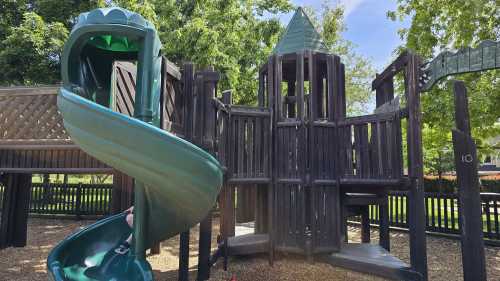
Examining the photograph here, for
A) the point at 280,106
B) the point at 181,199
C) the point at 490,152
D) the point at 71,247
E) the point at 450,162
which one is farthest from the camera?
the point at 450,162

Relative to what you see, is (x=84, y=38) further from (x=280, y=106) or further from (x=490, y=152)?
(x=490, y=152)

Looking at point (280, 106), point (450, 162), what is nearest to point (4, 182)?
point (280, 106)

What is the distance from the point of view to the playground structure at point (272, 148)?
3.60 m

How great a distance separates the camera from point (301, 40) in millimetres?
6301

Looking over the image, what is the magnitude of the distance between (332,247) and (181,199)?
319cm

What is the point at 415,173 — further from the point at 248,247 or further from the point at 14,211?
the point at 14,211

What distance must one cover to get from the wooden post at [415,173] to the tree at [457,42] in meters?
6.53

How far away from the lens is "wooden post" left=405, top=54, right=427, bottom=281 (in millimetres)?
4469

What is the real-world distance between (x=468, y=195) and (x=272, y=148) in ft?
9.80

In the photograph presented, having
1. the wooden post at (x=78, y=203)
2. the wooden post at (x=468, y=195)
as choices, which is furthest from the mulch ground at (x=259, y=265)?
the wooden post at (x=78, y=203)

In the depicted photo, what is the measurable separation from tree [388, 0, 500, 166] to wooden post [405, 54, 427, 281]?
6.53 meters

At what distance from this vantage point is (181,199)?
3.14m

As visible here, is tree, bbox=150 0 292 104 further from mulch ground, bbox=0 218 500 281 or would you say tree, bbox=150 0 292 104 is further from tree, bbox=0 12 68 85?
mulch ground, bbox=0 218 500 281

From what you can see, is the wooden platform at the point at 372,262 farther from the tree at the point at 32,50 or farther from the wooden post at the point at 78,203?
the tree at the point at 32,50
